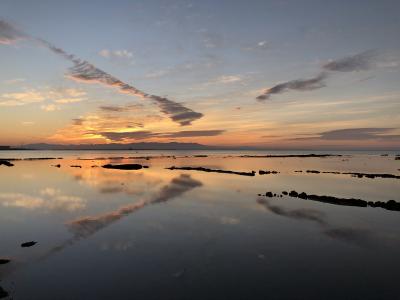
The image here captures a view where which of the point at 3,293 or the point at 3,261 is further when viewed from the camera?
the point at 3,261

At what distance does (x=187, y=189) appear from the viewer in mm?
51188

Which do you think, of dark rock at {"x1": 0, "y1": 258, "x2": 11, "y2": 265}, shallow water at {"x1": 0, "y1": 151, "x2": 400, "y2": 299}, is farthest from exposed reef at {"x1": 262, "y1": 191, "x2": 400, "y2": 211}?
dark rock at {"x1": 0, "y1": 258, "x2": 11, "y2": 265}

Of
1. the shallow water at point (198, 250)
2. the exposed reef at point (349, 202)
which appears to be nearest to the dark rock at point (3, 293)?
the shallow water at point (198, 250)

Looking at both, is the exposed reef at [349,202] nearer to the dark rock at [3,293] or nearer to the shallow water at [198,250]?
the shallow water at [198,250]

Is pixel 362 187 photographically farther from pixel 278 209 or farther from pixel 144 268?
pixel 144 268

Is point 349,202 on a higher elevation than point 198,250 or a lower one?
higher

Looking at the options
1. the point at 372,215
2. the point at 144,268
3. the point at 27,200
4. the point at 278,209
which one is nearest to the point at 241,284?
the point at 144,268

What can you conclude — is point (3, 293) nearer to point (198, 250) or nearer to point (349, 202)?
Result: point (198, 250)

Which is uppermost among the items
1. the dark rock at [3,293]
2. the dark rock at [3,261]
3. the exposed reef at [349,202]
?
the exposed reef at [349,202]

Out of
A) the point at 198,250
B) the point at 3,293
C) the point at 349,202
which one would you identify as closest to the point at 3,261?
the point at 3,293

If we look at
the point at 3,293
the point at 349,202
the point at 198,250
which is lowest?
the point at 3,293

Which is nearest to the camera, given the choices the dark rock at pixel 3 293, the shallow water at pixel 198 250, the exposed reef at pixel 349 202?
the dark rock at pixel 3 293

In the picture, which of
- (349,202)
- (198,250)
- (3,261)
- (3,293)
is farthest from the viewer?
(349,202)

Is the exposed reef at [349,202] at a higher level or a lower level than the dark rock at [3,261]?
higher
